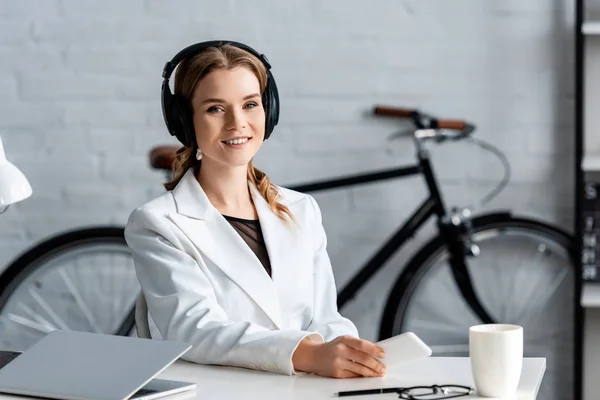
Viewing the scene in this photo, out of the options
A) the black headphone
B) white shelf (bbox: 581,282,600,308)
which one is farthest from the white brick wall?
the black headphone

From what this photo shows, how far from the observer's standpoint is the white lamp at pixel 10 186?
52.3 inches

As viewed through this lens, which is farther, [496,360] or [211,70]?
[211,70]

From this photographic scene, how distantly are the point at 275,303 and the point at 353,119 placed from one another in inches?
56.6

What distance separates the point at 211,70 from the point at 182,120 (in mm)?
99

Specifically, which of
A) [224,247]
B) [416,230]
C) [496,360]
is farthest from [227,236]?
[416,230]

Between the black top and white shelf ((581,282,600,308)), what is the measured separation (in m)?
1.28

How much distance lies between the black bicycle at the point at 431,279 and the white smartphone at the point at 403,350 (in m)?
1.47

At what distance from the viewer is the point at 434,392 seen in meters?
1.36

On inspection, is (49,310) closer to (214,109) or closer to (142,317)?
(142,317)

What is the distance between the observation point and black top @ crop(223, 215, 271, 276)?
1764mm

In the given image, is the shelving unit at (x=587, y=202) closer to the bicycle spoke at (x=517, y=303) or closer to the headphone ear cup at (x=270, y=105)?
the bicycle spoke at (x=517, y=303)

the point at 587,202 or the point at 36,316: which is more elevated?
the point at 587,202

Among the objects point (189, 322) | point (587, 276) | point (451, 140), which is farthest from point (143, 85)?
point (189, 322)

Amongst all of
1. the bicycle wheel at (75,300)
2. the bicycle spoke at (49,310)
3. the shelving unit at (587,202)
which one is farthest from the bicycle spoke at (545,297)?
the bicycle spoke at (49,310)
